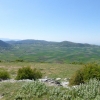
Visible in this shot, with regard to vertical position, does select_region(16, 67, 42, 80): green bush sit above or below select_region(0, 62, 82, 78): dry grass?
above

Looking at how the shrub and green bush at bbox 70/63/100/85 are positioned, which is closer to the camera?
the shrub

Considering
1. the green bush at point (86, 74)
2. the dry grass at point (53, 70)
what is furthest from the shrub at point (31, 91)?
the dry grass at point (53, 70)

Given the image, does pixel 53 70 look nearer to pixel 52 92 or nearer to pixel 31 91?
pixel 31 91

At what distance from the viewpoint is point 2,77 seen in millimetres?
19375

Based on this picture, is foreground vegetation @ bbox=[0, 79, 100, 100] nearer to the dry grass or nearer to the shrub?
the shrub

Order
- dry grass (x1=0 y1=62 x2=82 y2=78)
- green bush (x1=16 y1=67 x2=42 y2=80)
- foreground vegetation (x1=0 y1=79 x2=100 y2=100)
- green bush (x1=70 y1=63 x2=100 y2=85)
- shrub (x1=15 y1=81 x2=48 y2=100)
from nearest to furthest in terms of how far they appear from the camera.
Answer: foreground vegetation (x1=0 y1=79 x2=100 y2=100)
shrub (x1=15 y1=81 x2=48 y2=100)
green bush (x1=70 y1=63 x2=100 y2=85)
green bush (x1=16 y1=67 x2=42 y2=80)
dry grass (x1=0 y1=62 x2=82 y2=78)

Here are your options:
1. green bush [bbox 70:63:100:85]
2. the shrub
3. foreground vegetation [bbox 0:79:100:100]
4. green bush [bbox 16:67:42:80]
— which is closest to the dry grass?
green bush [bbox 16:67:42:80]

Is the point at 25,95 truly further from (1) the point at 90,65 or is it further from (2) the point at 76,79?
(1) the point at 90,65

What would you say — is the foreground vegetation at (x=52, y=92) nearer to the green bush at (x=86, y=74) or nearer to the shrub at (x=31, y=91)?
the shrub at (x=31, y=91)

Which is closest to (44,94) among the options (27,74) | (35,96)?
(35,96)

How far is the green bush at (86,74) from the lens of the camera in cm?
1530

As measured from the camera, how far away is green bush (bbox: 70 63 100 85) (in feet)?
50.2

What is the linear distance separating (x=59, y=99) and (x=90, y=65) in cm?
653

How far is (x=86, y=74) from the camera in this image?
15.4 meters
